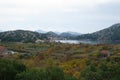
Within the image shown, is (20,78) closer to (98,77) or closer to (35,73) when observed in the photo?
(35,73)

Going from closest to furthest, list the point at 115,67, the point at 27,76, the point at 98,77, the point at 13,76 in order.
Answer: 1. the point at 27,76
2. the point at 13,76
3. the point at 98,77
4. the point at 115,67

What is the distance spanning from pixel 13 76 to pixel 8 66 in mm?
2310

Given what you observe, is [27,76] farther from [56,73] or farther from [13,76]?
[13,76]

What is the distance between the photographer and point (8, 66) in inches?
2042

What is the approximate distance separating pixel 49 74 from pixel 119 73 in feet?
59.9

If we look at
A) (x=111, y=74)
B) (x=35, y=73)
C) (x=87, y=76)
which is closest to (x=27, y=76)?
(x=35, y=73)

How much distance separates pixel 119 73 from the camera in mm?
58156

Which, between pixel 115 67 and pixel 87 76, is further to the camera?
pixel 115 67

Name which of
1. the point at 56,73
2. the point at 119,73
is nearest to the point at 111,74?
the point at 119,73

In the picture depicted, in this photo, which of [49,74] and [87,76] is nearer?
[49,74]

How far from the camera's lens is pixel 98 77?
55.1 m

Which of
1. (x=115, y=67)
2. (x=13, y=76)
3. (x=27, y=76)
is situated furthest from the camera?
(x=115, y=67)

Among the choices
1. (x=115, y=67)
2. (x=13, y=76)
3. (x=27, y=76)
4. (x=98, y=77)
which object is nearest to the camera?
(x=27, y=76)

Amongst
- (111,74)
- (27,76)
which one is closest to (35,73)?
(27,76)
